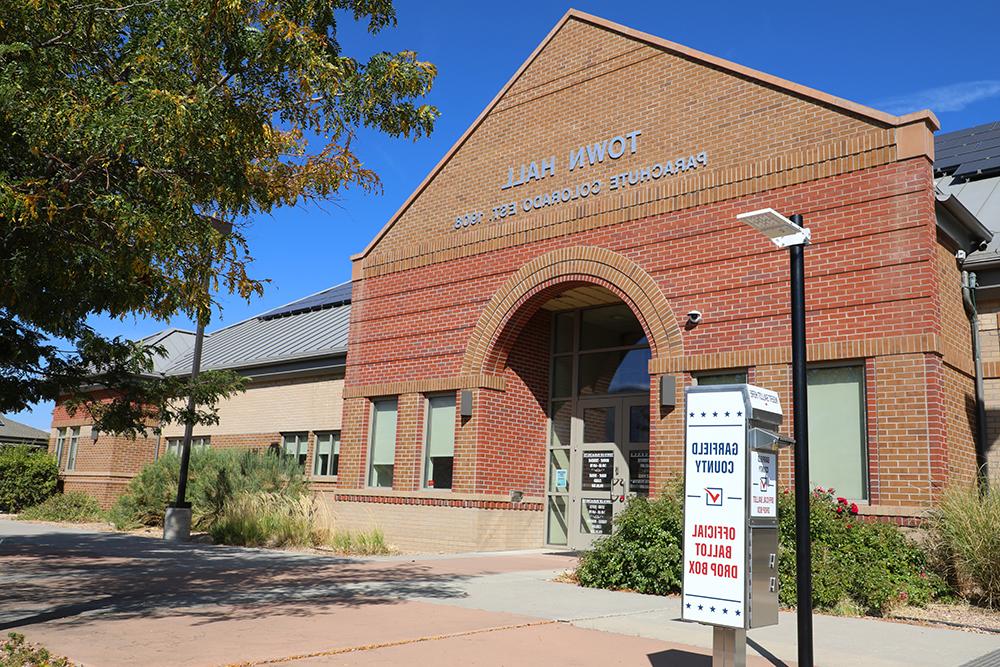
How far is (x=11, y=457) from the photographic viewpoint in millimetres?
30531

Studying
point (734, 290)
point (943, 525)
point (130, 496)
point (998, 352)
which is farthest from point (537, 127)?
point (130, 496)

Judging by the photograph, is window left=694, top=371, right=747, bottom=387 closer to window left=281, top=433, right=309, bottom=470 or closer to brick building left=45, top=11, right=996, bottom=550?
brick building left=45, top=11, right=996, bottom=550

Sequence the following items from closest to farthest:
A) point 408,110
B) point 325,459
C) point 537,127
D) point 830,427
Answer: point 408,110
point 830,427
point 537,127
point 325,459

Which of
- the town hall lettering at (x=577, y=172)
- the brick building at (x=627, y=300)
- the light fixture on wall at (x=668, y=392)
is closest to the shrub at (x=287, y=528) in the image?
the brick building at (x=627, y=300)

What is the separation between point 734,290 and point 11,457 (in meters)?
26.8

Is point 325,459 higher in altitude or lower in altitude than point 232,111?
lower

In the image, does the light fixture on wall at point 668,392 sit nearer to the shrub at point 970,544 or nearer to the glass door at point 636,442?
the glass door at point 636,442

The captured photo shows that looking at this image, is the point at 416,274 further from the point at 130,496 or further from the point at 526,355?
the point at 130,496

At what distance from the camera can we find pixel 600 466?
1702cm

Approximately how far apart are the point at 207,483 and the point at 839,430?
582 inches

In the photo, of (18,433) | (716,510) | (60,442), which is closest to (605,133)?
(716,510)

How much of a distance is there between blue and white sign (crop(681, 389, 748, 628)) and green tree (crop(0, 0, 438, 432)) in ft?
16.4

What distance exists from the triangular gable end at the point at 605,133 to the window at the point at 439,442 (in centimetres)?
325

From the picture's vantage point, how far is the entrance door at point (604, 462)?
1645 cm
